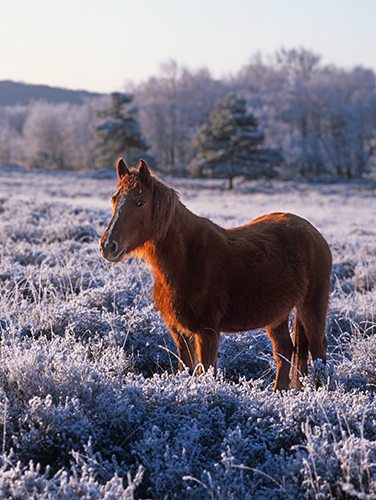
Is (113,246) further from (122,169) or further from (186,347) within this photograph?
(186,347)

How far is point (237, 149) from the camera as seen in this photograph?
123ft

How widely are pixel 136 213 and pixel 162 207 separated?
205mm

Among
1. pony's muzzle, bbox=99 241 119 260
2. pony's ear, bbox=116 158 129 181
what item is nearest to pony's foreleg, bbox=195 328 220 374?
pony's muzzle, bbox=99 241 119 260

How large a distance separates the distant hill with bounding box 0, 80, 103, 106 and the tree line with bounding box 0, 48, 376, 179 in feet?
190

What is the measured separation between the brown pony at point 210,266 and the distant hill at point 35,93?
130m

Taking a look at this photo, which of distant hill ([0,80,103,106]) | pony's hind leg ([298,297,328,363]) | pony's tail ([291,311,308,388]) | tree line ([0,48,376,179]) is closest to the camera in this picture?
pony's hind leg ([298,297,328,363])

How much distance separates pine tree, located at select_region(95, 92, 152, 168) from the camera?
1576 inches

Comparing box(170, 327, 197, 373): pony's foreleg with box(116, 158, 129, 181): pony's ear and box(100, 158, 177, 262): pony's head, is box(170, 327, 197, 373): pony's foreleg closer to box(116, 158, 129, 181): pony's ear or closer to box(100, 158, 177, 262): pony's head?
box(100, 158, 177, 262): pony's head

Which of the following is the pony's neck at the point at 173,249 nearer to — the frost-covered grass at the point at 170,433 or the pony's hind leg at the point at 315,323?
the frost-covered grass at the point at 170,433

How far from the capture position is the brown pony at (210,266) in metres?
3.66

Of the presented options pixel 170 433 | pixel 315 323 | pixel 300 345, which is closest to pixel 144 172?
pixel 170 433

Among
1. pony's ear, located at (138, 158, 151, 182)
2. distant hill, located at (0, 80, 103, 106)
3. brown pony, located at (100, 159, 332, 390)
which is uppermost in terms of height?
distant hill, located at (0, 80, 103, 106)

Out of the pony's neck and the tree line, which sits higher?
the tree line

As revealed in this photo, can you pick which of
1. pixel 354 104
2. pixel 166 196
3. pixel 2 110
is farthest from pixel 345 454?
pixel 2 110
